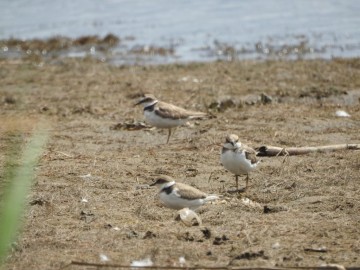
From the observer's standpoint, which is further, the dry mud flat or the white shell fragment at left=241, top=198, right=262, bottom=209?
the white shell fragment at left=241, top=198, right=262, bottom=209

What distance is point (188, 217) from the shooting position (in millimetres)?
7586

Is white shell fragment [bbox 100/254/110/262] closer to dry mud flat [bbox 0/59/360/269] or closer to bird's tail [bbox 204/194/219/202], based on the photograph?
dry mud flat [bbox 0/59/360/269]

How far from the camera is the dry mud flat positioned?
688cm

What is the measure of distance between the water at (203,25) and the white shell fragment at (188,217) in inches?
460

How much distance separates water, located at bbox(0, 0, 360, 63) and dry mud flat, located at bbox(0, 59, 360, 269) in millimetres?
2510

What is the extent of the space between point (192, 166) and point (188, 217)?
2.60 meters

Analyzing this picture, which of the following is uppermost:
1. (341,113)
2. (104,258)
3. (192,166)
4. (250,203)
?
(104,258)

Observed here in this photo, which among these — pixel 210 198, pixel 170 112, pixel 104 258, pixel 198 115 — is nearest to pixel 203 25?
pixel 198 115

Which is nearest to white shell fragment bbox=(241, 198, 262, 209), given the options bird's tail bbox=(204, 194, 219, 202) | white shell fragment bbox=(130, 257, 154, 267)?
bird's tail bbox=(204, 194, 219, 202)

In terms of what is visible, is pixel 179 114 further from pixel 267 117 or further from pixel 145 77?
pixel 145 77

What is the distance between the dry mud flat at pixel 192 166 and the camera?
6.88m

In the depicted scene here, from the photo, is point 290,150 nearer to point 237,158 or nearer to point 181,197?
point 237,158

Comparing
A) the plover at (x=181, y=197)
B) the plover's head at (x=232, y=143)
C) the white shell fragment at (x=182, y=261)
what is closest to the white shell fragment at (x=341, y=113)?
the plover's head at (x=232, y=143)

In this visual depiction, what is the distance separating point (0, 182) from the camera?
8.89 m
